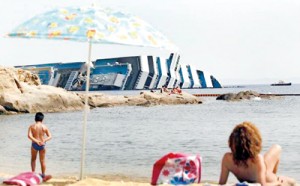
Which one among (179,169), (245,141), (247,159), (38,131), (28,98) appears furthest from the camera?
(28,98)

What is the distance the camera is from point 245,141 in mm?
5133

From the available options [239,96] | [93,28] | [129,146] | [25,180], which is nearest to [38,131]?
[25,180]

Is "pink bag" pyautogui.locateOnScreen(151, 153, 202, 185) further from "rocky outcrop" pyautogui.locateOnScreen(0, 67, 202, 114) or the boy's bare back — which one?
"rocky outcrop" pyautogui.locateOnScreen(0, 67, 202, 114)

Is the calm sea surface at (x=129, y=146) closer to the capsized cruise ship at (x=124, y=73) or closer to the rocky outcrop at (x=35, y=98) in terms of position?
the rocky outcrop at (x=35, y=98)

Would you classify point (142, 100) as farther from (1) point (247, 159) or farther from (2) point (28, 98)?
(1) point (247, 159)

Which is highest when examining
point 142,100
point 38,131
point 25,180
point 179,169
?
point 38,131

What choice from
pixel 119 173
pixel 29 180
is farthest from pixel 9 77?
pixel 29 180

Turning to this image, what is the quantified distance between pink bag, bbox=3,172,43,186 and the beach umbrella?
7.64 feet

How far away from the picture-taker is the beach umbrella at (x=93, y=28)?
7312mm

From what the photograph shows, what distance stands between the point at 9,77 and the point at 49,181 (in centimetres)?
3111

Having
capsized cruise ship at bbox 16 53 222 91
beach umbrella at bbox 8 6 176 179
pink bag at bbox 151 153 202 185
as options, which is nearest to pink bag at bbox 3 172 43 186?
beach umbrella at bbox 8 6 176 179

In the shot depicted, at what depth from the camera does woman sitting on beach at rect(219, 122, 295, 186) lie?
5121mm

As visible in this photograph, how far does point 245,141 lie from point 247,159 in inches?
9.9

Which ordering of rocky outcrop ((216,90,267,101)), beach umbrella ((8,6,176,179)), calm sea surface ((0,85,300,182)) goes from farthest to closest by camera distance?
1. rocky outcrop ((216,90,267,101))
2. calm sea surface ((0,85,300,182))
3. beach umbrella ((8,6,176,179))
